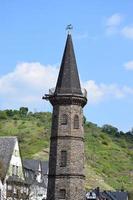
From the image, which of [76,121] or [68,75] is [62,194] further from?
[68,75]

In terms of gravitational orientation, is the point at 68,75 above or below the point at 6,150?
above

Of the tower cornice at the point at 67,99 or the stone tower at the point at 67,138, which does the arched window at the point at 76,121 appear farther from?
the tower cornice at the point at 67,99

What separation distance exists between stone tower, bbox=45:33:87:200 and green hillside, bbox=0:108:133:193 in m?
65.4

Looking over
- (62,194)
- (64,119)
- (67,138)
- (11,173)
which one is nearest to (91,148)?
(11,173)

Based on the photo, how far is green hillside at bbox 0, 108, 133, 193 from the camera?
138 m

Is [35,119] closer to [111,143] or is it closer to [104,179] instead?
[111,143]

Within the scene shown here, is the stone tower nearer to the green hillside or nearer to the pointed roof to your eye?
the pointed roof

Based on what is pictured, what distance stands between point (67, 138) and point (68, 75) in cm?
636

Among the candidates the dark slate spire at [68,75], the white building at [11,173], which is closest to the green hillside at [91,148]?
the white building at [11,173]

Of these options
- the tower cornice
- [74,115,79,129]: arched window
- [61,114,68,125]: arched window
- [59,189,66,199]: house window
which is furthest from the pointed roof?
[59,189,66,199]: house window

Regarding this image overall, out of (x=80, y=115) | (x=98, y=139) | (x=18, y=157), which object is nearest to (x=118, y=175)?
(x=98, y=139)

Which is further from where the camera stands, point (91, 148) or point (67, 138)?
point (91, 148)

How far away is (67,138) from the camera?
59.0m

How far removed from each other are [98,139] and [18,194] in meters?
110
